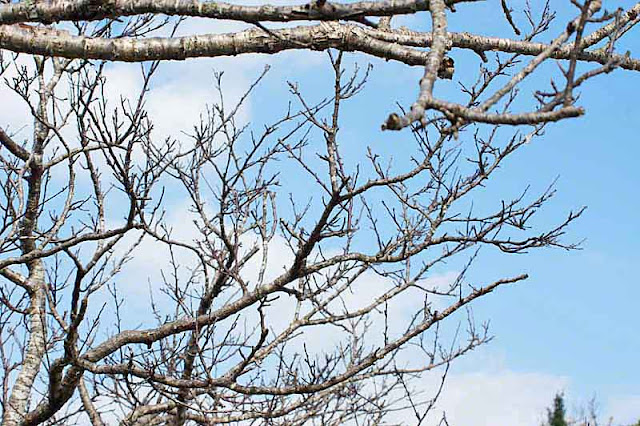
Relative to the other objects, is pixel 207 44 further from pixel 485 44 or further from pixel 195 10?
pixel 485 44

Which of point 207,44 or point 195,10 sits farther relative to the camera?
point 207,44

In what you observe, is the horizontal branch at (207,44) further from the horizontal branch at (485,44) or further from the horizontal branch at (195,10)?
the horizontal branch at (485,44)

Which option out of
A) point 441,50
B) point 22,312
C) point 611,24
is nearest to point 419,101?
point 441,50

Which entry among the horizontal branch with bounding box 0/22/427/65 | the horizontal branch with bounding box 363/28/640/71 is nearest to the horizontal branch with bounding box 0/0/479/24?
the horizontal branch with bounding box 0/22/427/65

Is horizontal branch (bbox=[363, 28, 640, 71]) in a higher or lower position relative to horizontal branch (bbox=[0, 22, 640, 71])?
higher

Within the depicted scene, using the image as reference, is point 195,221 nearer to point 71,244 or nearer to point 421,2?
point 71,244

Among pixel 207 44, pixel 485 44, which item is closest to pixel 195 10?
pixel 207 44

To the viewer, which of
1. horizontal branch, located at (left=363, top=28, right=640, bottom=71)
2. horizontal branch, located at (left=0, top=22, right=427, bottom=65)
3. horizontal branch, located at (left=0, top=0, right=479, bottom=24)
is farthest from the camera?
horizontal branch, located at (left=363, top=28, right=640, bottom=71)

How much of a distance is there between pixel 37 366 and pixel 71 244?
3.08m

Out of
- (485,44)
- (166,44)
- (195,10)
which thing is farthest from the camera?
(485,44)

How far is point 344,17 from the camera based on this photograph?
121 inches

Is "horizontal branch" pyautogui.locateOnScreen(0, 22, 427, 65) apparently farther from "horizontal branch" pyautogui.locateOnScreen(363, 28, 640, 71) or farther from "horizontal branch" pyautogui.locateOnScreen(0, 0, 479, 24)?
"horizontal branch" pyautogui.locateOnScreen(363, 28, 640, 71)

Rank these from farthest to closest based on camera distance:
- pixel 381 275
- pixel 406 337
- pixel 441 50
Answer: pixel 381 275, pixel 406 337, pixel 441 50

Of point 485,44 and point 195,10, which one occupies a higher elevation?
point 485,44
